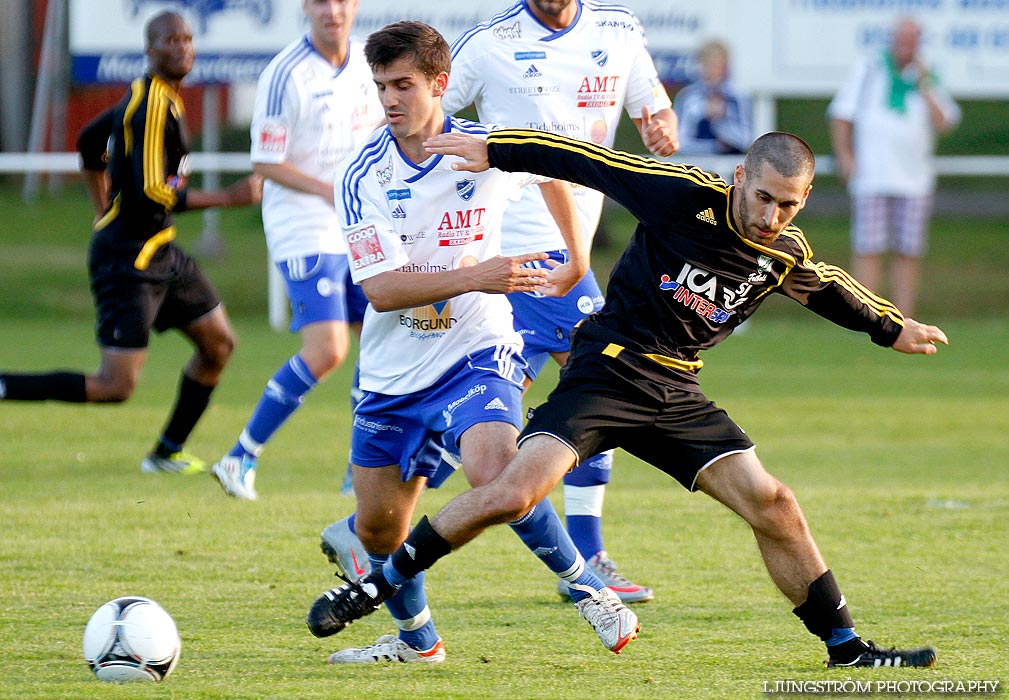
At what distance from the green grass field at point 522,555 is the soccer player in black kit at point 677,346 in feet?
1.04

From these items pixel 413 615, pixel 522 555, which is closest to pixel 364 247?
pixel 413 615

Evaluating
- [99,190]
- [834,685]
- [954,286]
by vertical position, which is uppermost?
[99,190]

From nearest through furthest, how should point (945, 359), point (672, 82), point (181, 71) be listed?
1. point (181, 71)
2. point (945, 359)
3. point (672, 82)

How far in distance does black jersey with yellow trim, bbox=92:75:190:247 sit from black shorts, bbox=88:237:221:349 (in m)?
0.12

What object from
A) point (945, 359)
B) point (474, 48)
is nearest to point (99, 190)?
point (474, 48)

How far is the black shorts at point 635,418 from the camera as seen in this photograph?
4.71 meters

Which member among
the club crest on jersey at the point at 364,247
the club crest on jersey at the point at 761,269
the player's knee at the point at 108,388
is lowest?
the player's knee at the point at 108,388

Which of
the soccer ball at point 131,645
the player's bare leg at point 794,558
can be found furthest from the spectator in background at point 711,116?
the soccer ball at point 131,645

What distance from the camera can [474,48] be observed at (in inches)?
253

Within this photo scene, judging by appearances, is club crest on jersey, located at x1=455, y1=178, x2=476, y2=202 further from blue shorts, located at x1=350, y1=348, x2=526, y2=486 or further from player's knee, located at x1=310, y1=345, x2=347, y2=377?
player's knee, located at x1=310, y1=345, x2=347, y2=377

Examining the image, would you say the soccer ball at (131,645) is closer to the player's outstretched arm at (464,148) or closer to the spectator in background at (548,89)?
the player's outstretched arm at (464,148)

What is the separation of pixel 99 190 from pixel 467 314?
4.25m

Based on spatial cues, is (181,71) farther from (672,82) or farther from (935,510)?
(672,82)

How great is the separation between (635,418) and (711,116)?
422 inches
